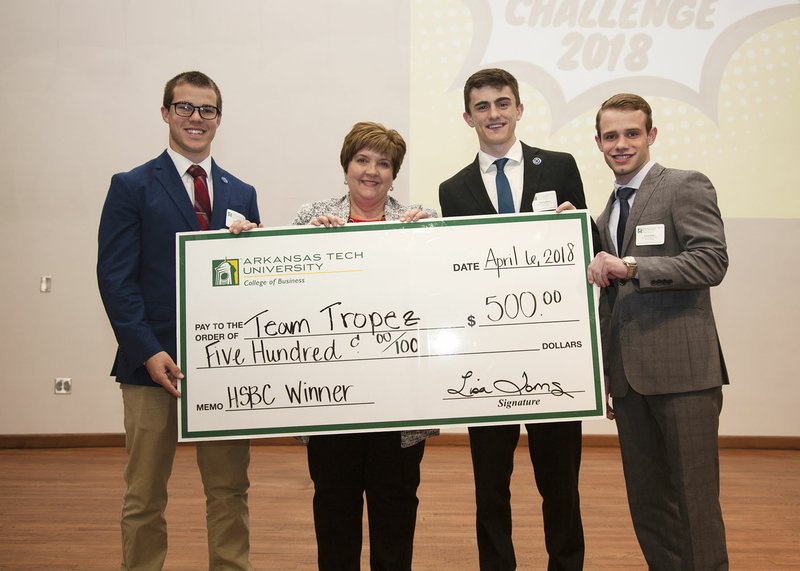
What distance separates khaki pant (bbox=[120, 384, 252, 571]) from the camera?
1991 mm

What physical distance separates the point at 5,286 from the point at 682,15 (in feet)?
18.9

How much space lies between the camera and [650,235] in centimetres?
198

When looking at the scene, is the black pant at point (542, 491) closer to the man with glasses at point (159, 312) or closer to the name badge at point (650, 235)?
the name badge at point (650, 235)

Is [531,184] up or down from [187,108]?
down

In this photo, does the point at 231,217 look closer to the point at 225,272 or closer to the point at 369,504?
the point at 225,272

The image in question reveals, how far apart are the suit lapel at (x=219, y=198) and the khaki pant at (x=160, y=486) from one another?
0.60m

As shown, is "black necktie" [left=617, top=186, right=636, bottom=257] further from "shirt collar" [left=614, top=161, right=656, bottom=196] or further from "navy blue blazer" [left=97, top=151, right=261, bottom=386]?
"navy blue blazer" [left=97, top=151, right=261, bottom=386]

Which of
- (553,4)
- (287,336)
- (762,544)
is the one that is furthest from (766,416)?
(287,336)

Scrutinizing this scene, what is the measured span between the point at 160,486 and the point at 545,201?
1.60 m

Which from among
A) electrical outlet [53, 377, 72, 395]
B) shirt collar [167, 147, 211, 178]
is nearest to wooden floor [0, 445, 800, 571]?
electrical outlet [53, 377, 72, 395]

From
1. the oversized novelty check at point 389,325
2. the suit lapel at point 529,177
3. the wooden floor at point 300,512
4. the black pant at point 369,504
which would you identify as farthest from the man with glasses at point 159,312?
the suit lapel at point 529,177

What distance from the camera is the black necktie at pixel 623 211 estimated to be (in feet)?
6.91

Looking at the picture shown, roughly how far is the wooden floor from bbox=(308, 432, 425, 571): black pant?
77cm

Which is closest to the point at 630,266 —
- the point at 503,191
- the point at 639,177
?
the point at 639,177
